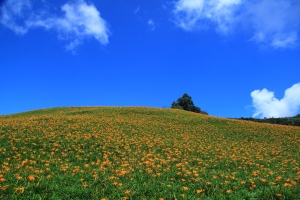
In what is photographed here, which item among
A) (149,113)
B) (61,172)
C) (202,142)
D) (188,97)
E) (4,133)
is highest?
(188,97)

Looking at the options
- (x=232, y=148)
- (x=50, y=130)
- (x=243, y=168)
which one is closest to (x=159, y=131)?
(x=232, y=148)

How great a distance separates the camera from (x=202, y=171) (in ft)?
40.5

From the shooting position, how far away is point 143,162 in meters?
13.3

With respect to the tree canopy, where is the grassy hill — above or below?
below

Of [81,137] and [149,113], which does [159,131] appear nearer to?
[81,137]

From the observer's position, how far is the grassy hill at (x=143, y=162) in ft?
28.7

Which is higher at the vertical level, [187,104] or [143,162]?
[187,104]

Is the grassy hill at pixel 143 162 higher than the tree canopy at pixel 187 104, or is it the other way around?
the tree canopy at pixel 187 104

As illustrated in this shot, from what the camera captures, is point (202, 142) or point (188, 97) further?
point (188, 97)

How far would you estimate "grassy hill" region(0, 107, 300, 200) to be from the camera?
8.74m

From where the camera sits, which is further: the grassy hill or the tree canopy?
the tree canopy

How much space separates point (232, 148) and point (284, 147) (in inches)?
204

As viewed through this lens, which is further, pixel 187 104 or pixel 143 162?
pixel 187 104

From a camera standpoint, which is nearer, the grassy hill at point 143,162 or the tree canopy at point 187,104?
the grassy hill at point 143,162
